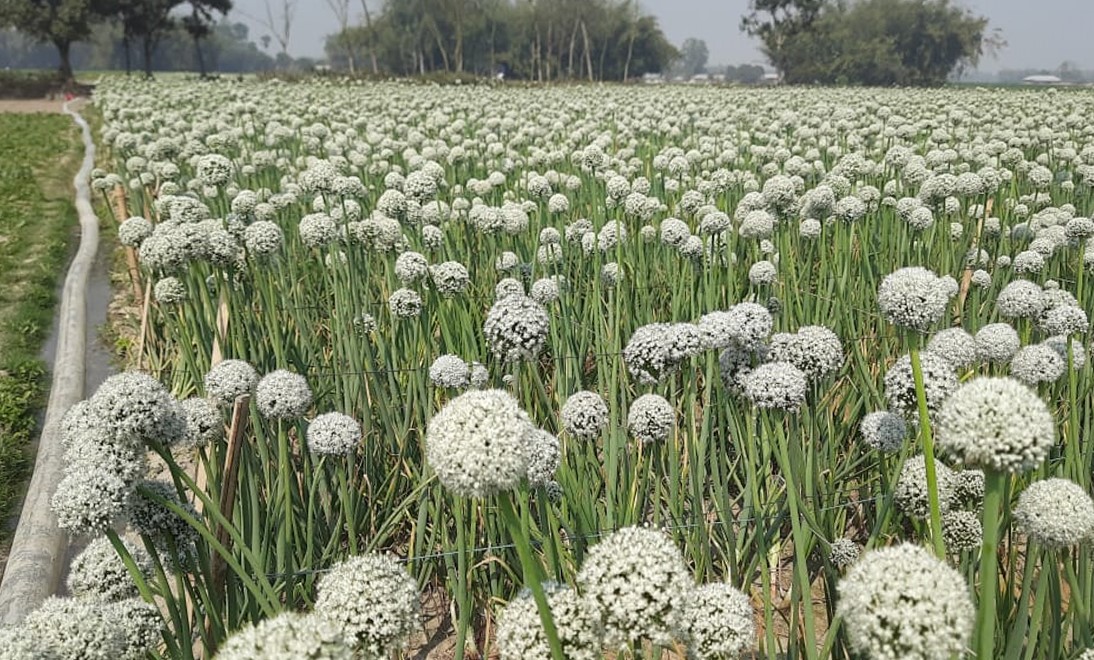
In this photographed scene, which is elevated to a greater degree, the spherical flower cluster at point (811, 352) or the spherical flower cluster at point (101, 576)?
the spherical flower cluster at point (811, 352)

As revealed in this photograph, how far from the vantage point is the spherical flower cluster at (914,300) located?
2.17 m

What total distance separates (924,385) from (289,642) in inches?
74.2

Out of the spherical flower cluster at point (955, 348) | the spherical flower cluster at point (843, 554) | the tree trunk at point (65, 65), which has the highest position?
the tree trunk at point (65, 65)

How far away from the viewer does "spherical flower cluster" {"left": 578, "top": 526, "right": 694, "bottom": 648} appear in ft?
4.69

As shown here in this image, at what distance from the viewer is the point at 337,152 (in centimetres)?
940

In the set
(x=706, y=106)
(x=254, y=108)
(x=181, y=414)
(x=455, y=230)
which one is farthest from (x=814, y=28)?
(x=181, y=414)

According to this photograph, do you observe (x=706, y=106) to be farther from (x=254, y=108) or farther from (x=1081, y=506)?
(x=1081, y=506)

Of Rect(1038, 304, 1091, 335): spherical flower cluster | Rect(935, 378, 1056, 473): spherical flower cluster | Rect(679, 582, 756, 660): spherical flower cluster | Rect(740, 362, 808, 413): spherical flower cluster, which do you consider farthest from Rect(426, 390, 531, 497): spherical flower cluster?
Rect(1038, 304, 1091, 335): spherical flower cluster

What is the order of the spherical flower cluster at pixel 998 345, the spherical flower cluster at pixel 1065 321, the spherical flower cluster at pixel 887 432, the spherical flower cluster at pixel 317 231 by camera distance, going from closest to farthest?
1. the spherical flower cluster at pixel 887 432
2. the spherical flower cluster at pixel 998 345
3. the spherical flower cluster at pixel 1065 321
4. the spherical flower cluster at pixel 317 231

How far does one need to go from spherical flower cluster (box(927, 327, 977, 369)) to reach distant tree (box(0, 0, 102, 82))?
158 feet

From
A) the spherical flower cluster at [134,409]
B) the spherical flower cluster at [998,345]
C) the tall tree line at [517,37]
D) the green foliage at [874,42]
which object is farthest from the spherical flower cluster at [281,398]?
the tall tree line at [517,37]

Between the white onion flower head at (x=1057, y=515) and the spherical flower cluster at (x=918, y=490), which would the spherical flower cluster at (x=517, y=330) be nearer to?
the spherical flower cluster at (x=918, y=490)

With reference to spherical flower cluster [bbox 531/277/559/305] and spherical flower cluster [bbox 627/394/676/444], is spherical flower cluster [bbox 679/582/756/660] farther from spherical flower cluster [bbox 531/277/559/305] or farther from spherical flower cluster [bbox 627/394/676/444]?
spherical flower cluster [bbox 531/277/559/305]

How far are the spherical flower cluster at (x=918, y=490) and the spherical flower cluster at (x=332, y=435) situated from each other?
6.09 feet
